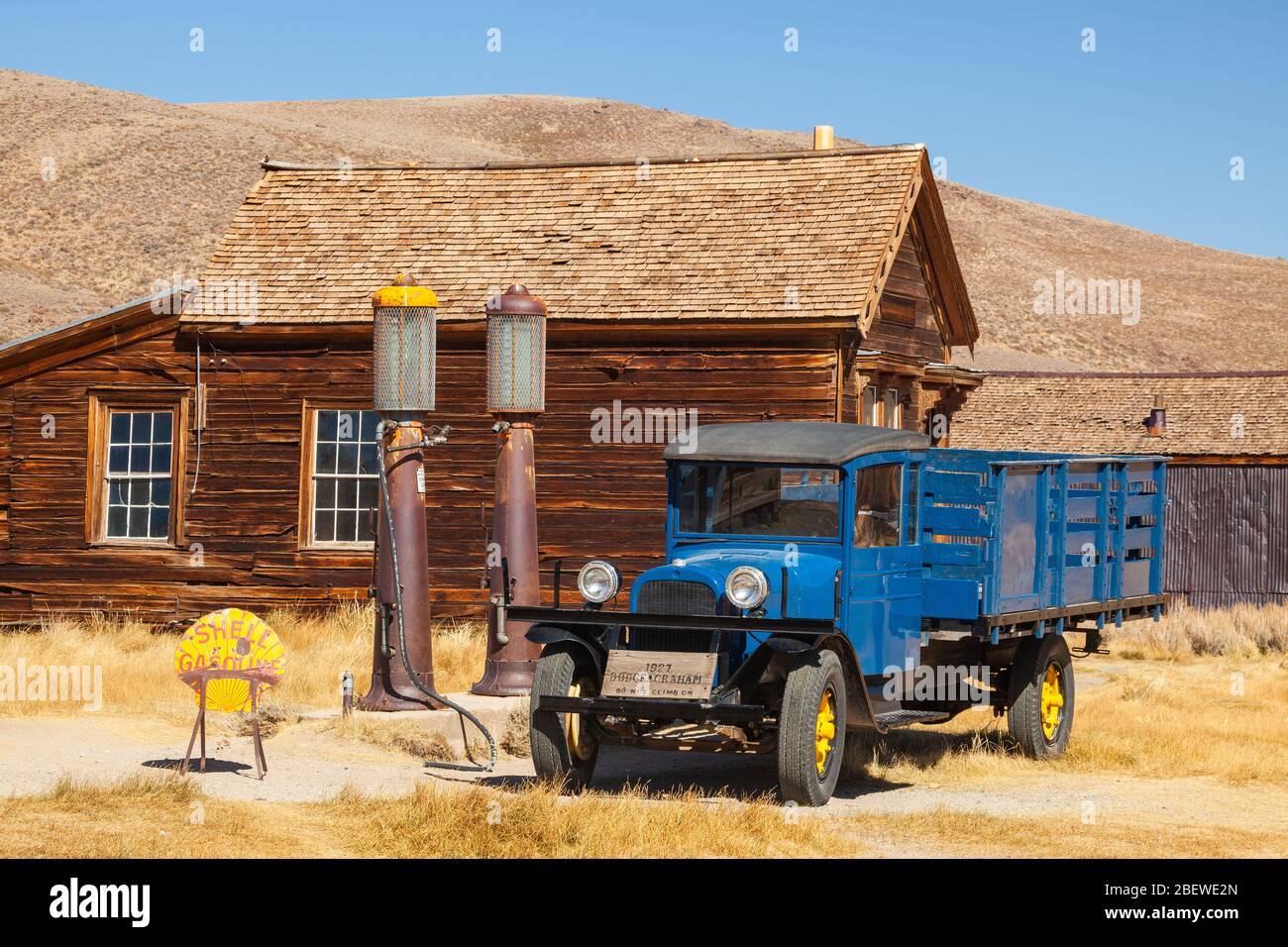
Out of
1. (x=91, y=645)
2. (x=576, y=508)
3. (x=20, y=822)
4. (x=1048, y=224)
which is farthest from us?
(x=1048, y=224)

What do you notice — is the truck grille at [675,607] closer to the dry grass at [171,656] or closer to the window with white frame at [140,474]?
the dry grass at [171,656]

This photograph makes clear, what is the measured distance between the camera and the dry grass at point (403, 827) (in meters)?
8.44

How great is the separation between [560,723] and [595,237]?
1008 centimetres

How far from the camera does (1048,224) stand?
345 ft

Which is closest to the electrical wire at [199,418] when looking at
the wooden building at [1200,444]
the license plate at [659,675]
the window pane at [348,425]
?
the window pane at [348,425]

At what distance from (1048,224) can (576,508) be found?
300ft

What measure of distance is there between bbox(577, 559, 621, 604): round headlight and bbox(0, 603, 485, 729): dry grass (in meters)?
3.61

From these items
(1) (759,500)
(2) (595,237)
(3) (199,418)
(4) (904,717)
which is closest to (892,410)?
(2) (595,237)

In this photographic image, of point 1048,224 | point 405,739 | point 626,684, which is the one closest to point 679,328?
point 405,739

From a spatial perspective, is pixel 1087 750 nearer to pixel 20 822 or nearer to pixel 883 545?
pixel 883 545

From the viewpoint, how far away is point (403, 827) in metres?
8.95

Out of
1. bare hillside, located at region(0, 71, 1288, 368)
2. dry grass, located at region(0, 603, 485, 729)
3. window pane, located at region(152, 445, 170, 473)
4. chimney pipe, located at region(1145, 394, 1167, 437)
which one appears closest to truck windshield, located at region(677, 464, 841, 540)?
dry grass, located at region(0, 603, 485, 729)

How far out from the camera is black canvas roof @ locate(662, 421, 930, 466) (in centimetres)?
1077

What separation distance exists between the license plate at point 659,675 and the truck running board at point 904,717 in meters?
1.28
